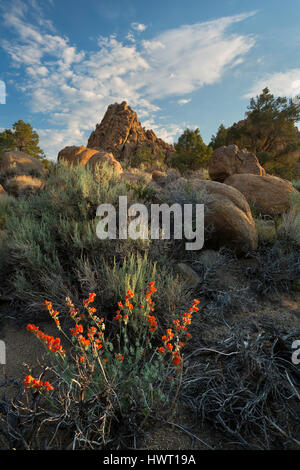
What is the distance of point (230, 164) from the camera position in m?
11.1

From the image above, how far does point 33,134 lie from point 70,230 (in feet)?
104

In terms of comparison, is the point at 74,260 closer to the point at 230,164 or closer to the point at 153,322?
the point at 153,322

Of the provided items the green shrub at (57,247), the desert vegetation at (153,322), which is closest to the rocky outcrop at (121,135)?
the desert vegetation at (153,322)

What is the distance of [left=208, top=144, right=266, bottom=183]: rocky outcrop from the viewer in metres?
11.1

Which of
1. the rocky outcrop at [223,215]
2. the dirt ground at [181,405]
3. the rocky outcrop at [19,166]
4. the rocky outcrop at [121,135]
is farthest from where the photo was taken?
the rocky outcrop at [121,135]

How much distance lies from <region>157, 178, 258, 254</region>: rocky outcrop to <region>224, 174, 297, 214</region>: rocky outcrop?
1938 millimetres

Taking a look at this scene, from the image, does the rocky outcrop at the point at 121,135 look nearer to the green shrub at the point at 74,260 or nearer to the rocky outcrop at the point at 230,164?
the rocky outcrop at the point at 230,164

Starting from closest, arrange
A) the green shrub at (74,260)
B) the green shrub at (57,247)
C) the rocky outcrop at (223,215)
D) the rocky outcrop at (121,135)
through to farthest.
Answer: the green shrub at (74,260)
the green shrub at (57,247)
the rocky outcrop at (223,215)
the rocky outcrop at (121,135)

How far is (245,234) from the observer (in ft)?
15.1

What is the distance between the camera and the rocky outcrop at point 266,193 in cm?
691

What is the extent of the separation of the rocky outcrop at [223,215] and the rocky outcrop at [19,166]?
30.6 ft

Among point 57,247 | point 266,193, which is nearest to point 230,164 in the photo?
point 266,193

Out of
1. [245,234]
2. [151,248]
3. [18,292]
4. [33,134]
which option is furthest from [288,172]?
[33,134]
